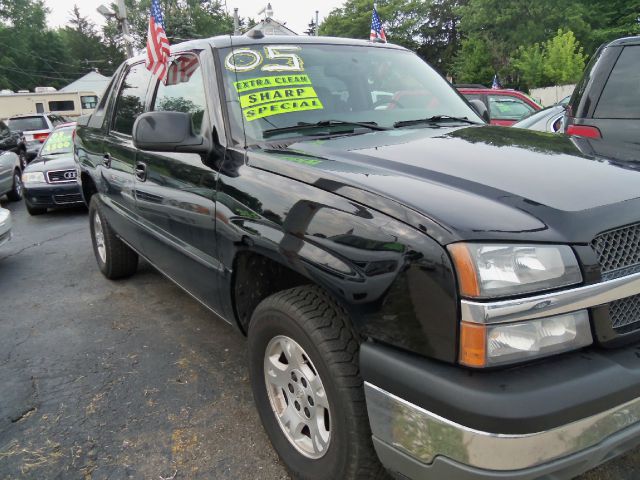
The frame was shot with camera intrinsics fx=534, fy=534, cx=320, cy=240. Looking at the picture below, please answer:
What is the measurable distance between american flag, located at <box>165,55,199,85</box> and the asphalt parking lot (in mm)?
1714

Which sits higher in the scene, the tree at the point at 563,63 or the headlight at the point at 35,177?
the tree at the point at 563,63

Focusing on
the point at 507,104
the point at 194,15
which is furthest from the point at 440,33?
the point at 507,104

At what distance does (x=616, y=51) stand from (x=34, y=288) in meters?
5.42

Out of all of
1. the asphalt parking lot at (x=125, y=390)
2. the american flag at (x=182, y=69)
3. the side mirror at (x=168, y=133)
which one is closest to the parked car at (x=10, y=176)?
the asphalt parking lot at (x=125, y=390)

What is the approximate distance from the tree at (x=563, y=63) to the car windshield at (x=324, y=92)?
92.4 ft

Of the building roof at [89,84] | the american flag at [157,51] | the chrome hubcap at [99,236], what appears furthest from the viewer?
the building roof at [89,84]

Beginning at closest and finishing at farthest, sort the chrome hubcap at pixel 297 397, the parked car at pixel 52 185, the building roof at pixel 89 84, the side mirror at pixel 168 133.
Answer: 1. the chrome hubcap at pixel 297 397
2. the side mirror at pixel 168 133
3. the parked car at pixel 52 185
4. the building roof at pixel 89 84

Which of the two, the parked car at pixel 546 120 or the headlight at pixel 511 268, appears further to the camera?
the parked car at pixel 546 120

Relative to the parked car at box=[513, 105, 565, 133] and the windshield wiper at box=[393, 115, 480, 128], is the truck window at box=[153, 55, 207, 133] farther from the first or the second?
the parked car at box=[513, 105, 565, 133]

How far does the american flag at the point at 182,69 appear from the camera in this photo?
2.99 m

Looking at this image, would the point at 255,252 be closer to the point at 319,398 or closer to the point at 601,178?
the point at 319,398

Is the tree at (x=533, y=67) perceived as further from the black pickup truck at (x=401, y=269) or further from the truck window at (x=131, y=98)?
the black pickup truck at (x=401, y=269)

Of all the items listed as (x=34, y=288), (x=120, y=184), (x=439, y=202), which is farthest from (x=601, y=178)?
(x=34, y=288)

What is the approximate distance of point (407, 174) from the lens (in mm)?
1940
